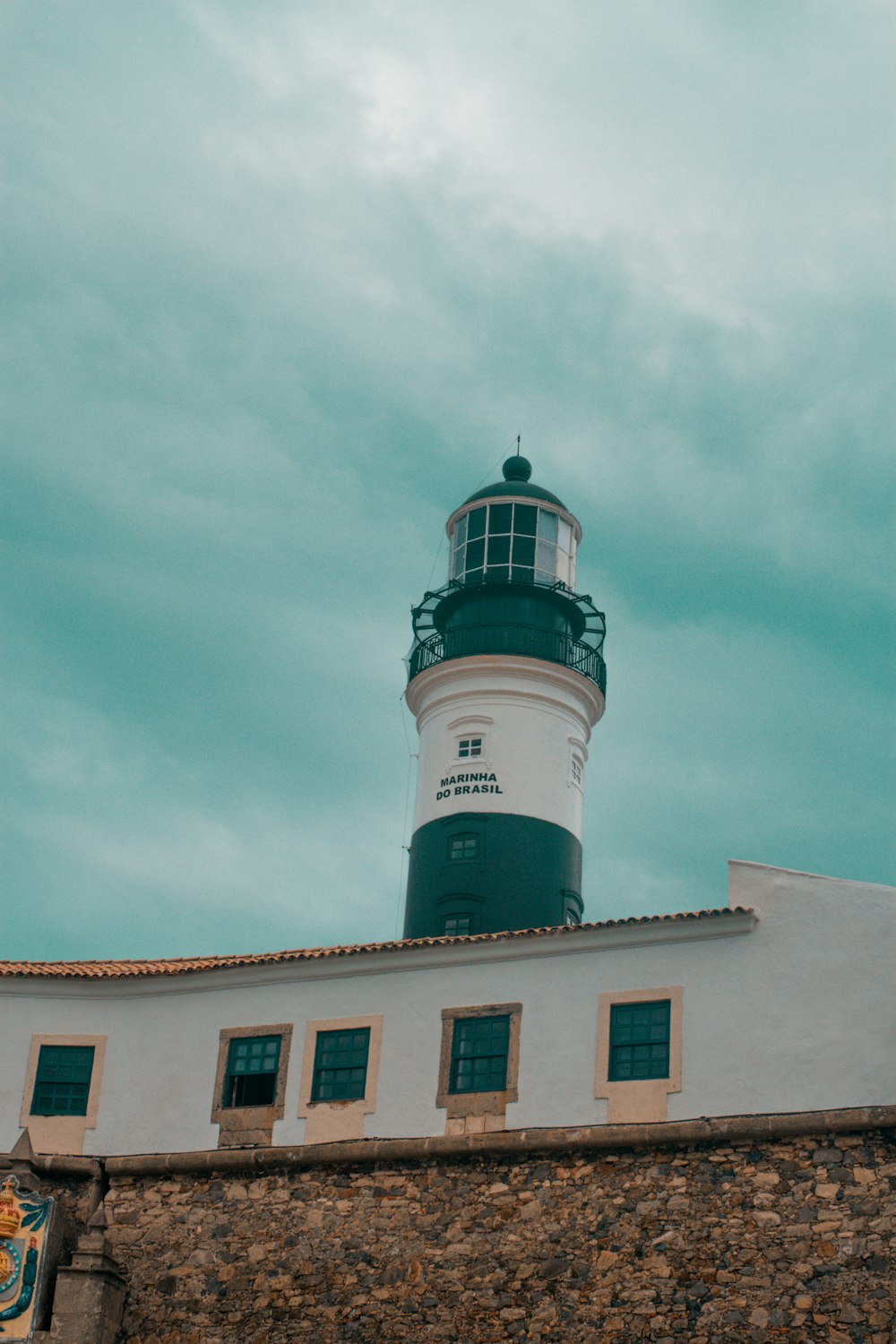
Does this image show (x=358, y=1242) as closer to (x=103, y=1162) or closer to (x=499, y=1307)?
(x=499, y=1307)

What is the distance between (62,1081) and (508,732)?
34.6ft

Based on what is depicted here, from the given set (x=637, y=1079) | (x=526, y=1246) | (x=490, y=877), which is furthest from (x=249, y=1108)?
(x=490, y=877)

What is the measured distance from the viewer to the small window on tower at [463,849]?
1214 inches

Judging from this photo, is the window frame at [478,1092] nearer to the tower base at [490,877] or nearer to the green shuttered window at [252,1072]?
the green shuttered window at [252,1072]

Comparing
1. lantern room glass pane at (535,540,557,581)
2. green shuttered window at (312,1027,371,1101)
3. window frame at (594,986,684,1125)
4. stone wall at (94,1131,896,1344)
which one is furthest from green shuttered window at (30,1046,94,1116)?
lantern room glass pane at (535,540,557,581)

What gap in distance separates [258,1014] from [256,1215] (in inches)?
124

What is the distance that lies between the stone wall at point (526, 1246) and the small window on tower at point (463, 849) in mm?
8141

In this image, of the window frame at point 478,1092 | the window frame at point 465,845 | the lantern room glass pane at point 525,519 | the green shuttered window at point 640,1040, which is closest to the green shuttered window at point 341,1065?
the window frame at point 478,1092

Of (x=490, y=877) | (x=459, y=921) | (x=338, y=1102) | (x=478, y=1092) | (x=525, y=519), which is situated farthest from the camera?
(x=525, y=519)

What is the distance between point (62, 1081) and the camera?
85.8ft

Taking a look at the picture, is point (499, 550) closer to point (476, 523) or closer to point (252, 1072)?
point (476, 523)

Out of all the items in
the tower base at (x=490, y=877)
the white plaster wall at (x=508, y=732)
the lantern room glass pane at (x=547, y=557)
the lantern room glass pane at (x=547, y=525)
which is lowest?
the tower base at (x=490, y=877)

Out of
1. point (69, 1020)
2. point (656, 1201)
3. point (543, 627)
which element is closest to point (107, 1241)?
point (69, 1020)

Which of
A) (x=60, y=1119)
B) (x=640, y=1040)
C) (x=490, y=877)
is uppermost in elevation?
(x=490, y=877)
